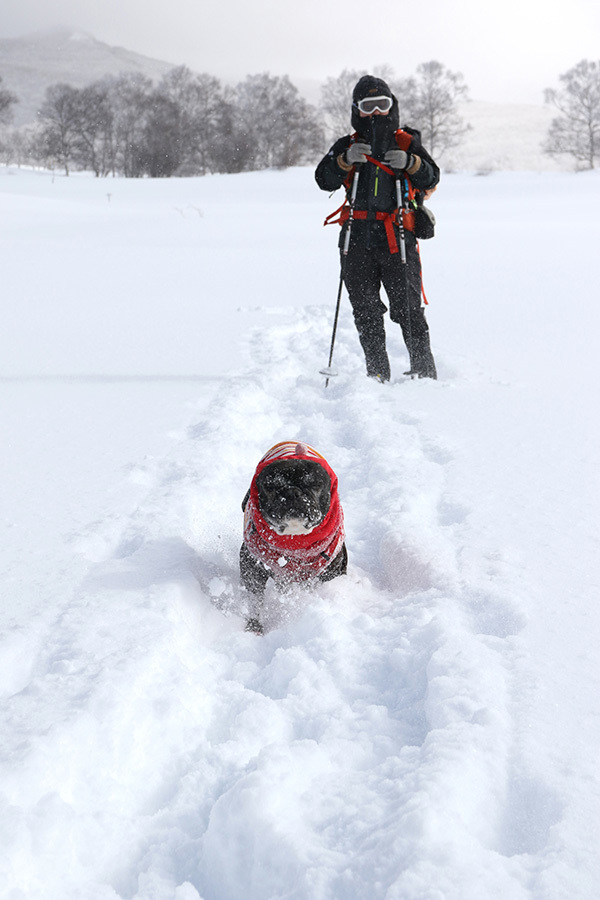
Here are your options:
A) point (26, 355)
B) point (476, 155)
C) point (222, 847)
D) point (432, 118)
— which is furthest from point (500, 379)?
point (476, 155)

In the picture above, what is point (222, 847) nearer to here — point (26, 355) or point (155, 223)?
point (26, 355)

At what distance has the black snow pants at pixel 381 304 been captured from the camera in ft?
16.1

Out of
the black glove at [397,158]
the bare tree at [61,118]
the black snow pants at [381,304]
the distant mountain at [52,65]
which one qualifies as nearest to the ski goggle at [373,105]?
the black glove at [397,158]

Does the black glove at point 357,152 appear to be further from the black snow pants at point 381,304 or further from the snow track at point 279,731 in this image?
the snow track at point 279,731

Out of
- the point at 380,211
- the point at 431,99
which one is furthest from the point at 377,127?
the point at 431,99

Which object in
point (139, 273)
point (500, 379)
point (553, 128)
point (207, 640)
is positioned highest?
point (553, 128)

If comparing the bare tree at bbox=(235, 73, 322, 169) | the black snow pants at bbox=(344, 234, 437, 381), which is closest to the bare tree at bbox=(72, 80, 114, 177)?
the bare tree at bbox=(235, 73, 322, 169)

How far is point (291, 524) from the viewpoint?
7.22 feet

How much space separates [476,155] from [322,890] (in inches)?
2469

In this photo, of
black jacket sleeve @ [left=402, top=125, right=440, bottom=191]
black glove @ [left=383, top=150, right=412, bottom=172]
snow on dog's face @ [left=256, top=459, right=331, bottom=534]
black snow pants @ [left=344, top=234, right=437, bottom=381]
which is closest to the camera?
snow on dog's face @ [left=256, top=459, right=331, bottom=534]

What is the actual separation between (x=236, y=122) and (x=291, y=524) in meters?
51.6

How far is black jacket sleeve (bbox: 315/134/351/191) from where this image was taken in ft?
15.6

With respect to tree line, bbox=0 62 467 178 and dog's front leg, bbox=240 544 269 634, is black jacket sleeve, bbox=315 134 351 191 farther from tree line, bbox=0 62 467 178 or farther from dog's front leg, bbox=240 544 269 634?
tree line, bbox=0 62 467 178

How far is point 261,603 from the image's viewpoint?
256 cm
